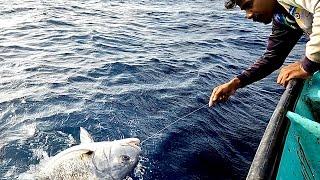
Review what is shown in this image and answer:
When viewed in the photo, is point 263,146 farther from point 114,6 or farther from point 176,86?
point 114,6

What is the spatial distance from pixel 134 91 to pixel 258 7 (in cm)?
447

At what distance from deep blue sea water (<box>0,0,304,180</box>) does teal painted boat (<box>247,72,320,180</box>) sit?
1.97 m

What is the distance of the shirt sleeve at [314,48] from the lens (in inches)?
122

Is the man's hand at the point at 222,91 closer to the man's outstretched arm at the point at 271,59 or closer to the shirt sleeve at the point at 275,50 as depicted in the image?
Answer: the man's outstretched arm at the point at 271,59

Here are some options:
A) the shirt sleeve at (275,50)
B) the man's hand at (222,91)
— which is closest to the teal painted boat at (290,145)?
the shirt sleeve at (275,50)

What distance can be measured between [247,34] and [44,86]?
887cm

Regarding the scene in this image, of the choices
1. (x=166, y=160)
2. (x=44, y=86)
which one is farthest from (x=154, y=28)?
(x=166, y=160)

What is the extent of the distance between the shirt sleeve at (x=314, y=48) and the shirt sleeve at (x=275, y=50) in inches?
29.7

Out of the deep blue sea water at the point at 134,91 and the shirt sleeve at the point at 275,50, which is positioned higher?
the shirt sleeve at the point at 275,50

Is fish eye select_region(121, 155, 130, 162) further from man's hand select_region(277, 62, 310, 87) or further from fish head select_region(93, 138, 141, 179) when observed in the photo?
man's hand select_region(277, 62, 310, 87)

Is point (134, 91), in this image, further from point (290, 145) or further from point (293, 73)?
point (290, 145)

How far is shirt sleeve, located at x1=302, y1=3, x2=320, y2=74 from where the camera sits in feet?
10.2

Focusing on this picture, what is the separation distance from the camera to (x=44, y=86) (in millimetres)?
7996

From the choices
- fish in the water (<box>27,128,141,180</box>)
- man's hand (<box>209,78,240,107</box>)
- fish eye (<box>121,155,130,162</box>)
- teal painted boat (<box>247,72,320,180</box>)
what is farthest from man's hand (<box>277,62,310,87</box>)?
fish eye (<box>121,155,130,162</box>)
